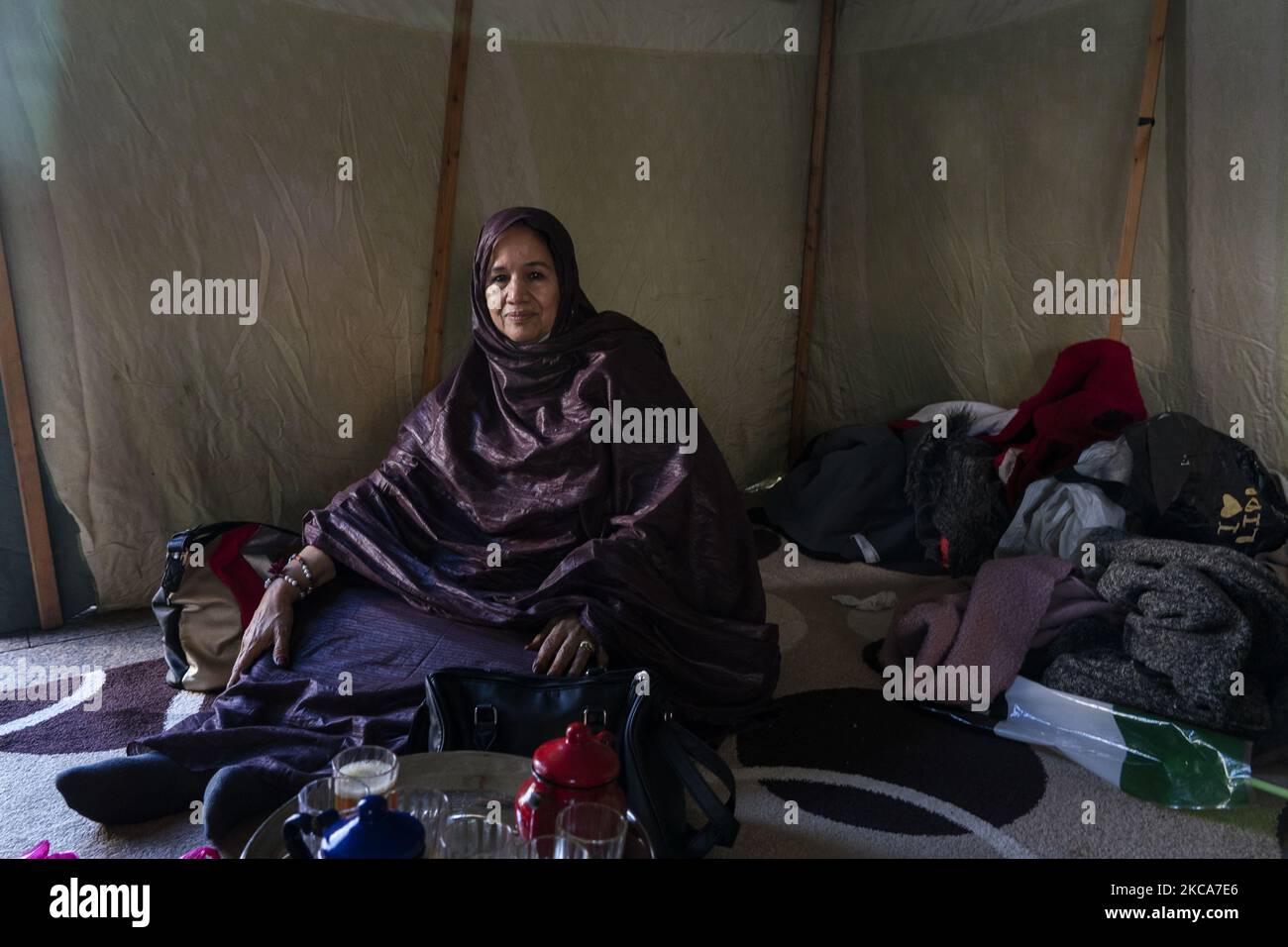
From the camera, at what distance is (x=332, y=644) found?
179 cm

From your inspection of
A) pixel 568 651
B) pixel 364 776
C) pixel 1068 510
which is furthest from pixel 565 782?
pixel 1068 510

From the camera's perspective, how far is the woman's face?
1977mm

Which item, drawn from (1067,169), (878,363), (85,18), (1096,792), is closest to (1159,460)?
(1096,792)

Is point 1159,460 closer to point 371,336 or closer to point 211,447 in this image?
point 371,336

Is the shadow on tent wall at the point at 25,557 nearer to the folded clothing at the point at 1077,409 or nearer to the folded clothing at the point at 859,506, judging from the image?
the folded clothing at the point at 859,506

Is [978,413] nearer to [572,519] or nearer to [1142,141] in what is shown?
[1142,141]

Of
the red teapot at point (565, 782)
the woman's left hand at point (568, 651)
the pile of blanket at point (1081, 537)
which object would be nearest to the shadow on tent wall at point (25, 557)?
the woman's left hand at point (568, 651)

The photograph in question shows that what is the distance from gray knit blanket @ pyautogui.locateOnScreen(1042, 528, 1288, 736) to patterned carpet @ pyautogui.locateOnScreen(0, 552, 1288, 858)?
0.54 ft

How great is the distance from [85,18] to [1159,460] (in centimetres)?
262

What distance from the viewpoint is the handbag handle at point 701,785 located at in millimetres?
1229

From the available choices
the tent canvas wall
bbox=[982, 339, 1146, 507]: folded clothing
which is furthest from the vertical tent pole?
bbox=[982, 339, 1146, 507]: folded clothing

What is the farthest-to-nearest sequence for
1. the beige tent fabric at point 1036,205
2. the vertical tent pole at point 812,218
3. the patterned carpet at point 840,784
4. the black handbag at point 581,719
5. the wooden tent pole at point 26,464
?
the vertical tent pole at point 812,218
the beige tent fabric at point 1036,205
the wooden tent pole at point 26,464
the patterned carpet at point 840,784
the black handbag at point 581,719

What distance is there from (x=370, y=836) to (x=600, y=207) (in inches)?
95.9

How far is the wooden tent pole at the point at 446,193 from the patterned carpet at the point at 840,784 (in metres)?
1.05
